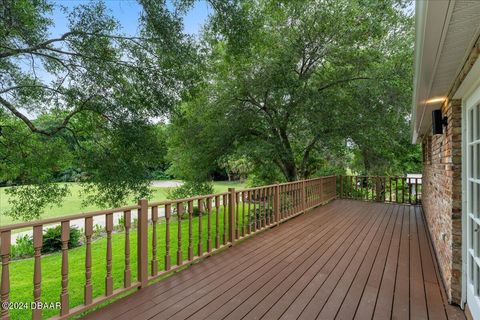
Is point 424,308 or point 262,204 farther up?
point 262,204

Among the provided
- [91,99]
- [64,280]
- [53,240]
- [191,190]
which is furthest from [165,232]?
[53,240]

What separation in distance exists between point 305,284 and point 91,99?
16.5ft

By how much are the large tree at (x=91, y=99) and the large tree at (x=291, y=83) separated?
110 centimetres

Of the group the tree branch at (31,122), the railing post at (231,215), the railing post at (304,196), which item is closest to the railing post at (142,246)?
the railing post at (231,215)

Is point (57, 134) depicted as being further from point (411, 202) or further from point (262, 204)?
point (411, 202)

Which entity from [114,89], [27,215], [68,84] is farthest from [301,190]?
[27,215]

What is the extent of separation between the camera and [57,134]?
18.6 ft

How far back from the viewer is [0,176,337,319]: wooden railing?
80.5 inches

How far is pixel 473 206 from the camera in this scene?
89.3 inches

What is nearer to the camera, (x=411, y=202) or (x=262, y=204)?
(x=262, y=204)

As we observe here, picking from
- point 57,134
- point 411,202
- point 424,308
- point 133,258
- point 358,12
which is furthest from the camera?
point 411,202

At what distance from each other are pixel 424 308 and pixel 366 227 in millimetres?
3276

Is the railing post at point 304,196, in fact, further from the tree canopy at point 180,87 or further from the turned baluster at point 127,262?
the turned baluster at point 127,262

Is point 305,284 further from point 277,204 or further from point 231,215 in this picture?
point 277,204
